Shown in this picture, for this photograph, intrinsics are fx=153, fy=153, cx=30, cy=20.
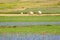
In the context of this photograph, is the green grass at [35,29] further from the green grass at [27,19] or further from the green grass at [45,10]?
the green grass at [45,10]

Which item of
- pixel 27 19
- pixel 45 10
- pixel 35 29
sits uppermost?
pixel 45 10

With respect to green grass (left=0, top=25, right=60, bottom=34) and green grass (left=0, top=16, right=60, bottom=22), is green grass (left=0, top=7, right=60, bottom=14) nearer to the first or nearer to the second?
green grass (left=0, top=16, right=60, bottom=22)

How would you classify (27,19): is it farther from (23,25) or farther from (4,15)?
(4,15)

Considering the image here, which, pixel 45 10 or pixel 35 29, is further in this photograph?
pixel 45 10

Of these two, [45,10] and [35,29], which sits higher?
[45,10]

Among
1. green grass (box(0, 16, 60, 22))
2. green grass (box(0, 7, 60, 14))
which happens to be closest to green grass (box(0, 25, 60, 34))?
green grass (box(0, 16, 60, 22))

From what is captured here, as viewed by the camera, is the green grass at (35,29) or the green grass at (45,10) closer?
the green grass at (35,29)

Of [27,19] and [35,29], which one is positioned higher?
[27,19]

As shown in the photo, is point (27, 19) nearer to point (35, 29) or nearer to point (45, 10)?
point (35, 29)

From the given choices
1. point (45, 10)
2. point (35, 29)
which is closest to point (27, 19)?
point (35, 29)

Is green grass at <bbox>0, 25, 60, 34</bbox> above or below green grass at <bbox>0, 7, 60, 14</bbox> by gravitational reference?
below

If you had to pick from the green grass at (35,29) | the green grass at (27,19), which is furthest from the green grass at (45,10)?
the green grass at (35,29)
